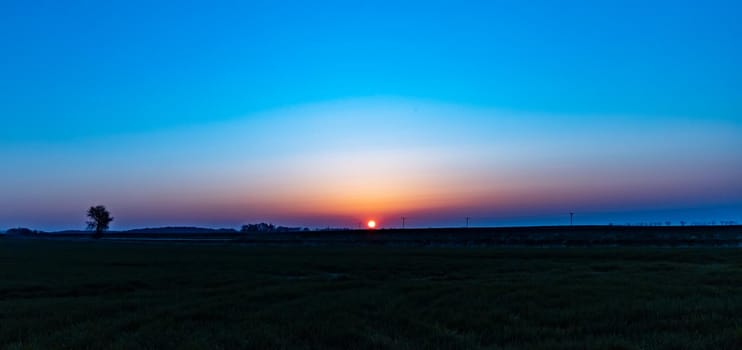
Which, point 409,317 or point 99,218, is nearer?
point 409,317

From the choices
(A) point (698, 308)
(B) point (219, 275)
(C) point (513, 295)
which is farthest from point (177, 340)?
(B) point (219, 275)

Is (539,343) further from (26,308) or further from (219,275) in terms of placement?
(219,275)

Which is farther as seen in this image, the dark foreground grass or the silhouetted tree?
the silhouetted tree

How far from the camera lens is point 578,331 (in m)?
11.1

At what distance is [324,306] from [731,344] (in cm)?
960

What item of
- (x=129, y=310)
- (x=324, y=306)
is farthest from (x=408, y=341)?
(x=129, y=310)

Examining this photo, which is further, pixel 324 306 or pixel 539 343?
pixel 324 306

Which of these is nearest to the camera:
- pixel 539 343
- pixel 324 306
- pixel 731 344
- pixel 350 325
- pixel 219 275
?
pixel 731 344

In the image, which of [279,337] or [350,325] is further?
[350,325]

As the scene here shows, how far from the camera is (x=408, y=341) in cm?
1075

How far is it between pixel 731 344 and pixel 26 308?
59.8 feet

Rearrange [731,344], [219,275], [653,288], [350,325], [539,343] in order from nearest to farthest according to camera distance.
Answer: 1. [731,344]
2. [539,343]
3. [350,325]
4. [653,288]
5. [219,275]

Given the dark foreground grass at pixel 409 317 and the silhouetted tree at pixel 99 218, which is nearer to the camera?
the dark foreground grass at pixel 409 317

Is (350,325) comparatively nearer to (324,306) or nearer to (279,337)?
(279,337)
